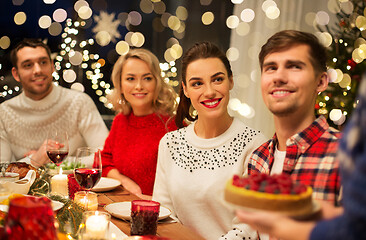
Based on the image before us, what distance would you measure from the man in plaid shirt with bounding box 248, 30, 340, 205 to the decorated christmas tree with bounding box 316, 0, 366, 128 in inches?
74.4

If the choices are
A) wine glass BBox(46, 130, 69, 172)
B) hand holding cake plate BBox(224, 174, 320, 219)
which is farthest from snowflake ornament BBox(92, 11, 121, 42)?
hand holding cake plate BBox(224, 174, 320, 219)

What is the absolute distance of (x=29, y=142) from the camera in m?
3.24

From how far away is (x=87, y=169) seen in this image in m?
1.49

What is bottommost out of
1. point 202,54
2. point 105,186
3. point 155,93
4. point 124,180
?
point 124,180

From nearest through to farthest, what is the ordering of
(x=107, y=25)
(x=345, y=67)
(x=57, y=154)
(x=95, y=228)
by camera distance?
(x=95, y=228) < (x=57, y=154) < (x=345, y=67) < (x=107, y=25)

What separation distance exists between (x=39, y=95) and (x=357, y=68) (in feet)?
8.59

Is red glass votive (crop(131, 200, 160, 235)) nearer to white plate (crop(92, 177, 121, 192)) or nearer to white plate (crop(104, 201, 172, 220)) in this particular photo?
white plate (crop(104, 201, 172, 220))

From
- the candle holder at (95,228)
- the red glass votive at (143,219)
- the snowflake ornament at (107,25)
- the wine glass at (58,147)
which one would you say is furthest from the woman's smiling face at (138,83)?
the snowflake ornament at (107,25)

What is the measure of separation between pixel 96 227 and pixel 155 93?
180 cm

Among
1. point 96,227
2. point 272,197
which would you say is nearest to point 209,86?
point 96,227

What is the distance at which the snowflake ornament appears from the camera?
443cm

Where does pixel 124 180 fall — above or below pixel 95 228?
below

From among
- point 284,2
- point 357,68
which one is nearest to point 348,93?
point 357,68

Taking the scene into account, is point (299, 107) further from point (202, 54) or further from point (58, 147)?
point (58, 147)
